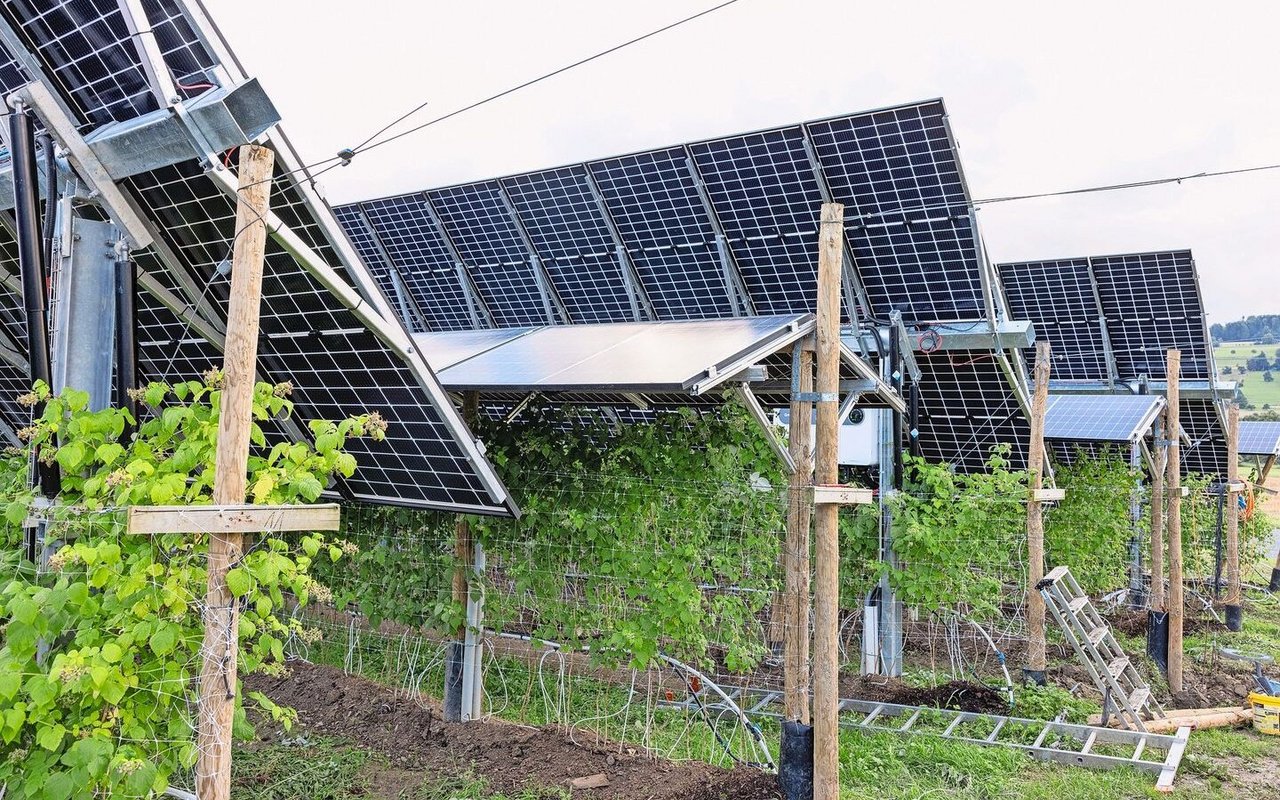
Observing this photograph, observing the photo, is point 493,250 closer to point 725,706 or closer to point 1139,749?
point 725,706

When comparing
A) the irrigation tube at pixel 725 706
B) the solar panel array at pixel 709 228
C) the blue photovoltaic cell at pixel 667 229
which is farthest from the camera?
the blue photovoltaic cell at pixel 667 229

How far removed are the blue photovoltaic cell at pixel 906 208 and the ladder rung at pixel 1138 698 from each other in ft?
13.1

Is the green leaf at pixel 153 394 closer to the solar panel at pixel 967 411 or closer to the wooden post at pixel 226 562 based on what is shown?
the wooden post at pixel 226 562

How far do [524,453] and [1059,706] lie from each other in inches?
232

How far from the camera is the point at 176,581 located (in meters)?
3.91

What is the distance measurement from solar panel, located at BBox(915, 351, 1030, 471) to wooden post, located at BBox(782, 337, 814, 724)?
4769mm

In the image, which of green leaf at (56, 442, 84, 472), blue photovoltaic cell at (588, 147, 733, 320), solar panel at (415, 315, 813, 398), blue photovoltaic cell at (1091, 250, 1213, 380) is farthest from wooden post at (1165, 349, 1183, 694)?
green leaf at (56, 442, 84, 472)

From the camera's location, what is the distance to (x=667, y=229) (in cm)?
1175

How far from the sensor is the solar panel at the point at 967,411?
1102cm

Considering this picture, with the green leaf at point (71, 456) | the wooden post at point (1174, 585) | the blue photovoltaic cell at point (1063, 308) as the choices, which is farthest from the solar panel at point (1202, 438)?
the green leaf at point (71, 456)

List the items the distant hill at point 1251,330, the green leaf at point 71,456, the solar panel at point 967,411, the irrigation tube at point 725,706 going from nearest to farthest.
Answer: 1. the green leaf at point 71,456
2. the irrigation tube at point 725,706
3. the solar panel at point 967,411
4. the distant hill at point 1251,330

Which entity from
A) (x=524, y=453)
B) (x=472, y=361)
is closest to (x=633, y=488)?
(x=524, y=453)

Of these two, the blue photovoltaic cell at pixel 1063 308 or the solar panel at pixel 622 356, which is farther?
the blue photovoltaic cell at pixel 1063 308

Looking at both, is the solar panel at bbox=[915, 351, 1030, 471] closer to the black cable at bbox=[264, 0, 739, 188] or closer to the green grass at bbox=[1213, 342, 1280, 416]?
the black cable at bbox=[264, 0, 739, 188]
